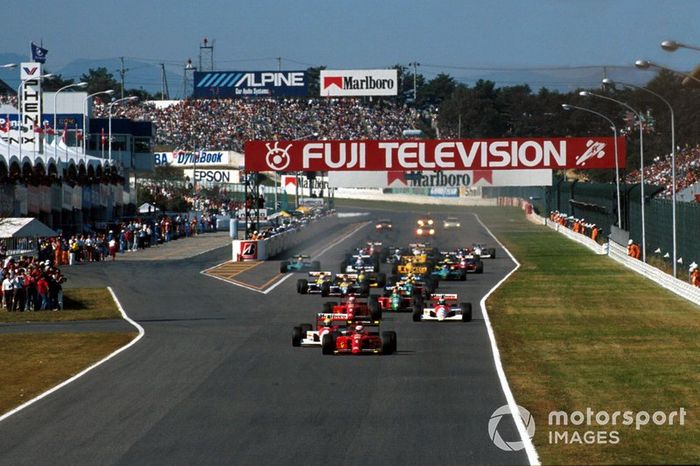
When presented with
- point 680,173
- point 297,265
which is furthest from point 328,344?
point 680,173

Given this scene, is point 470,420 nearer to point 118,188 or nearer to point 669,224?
point 669,224

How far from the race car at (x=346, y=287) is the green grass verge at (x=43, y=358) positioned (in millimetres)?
9865

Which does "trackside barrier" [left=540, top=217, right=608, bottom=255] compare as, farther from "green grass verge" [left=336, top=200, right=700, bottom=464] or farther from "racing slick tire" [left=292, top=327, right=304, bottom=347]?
"racing slick tire" [left=292, top=327, right=304, bottom=347]

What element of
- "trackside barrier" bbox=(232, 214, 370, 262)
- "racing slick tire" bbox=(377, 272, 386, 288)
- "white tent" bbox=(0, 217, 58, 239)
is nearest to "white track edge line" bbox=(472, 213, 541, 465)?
"racing slick tire" bbox=(377, 272, 386, 288)

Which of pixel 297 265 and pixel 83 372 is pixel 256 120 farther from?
pixel 83 372

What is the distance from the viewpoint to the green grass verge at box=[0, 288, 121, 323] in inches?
1511

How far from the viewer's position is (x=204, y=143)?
14438 cm

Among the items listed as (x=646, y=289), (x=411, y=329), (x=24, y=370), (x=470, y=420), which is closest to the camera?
(x=470, y=420)

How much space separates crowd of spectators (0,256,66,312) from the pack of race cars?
831 centimetres

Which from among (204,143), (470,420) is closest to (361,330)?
(470,420)

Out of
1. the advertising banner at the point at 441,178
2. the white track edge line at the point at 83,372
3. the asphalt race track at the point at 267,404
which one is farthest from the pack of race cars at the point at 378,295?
the white track edge line at the point at 83,372

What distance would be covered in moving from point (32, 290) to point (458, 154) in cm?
2122

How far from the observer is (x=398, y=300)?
3734 cm

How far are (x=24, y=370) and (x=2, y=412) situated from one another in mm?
5711
